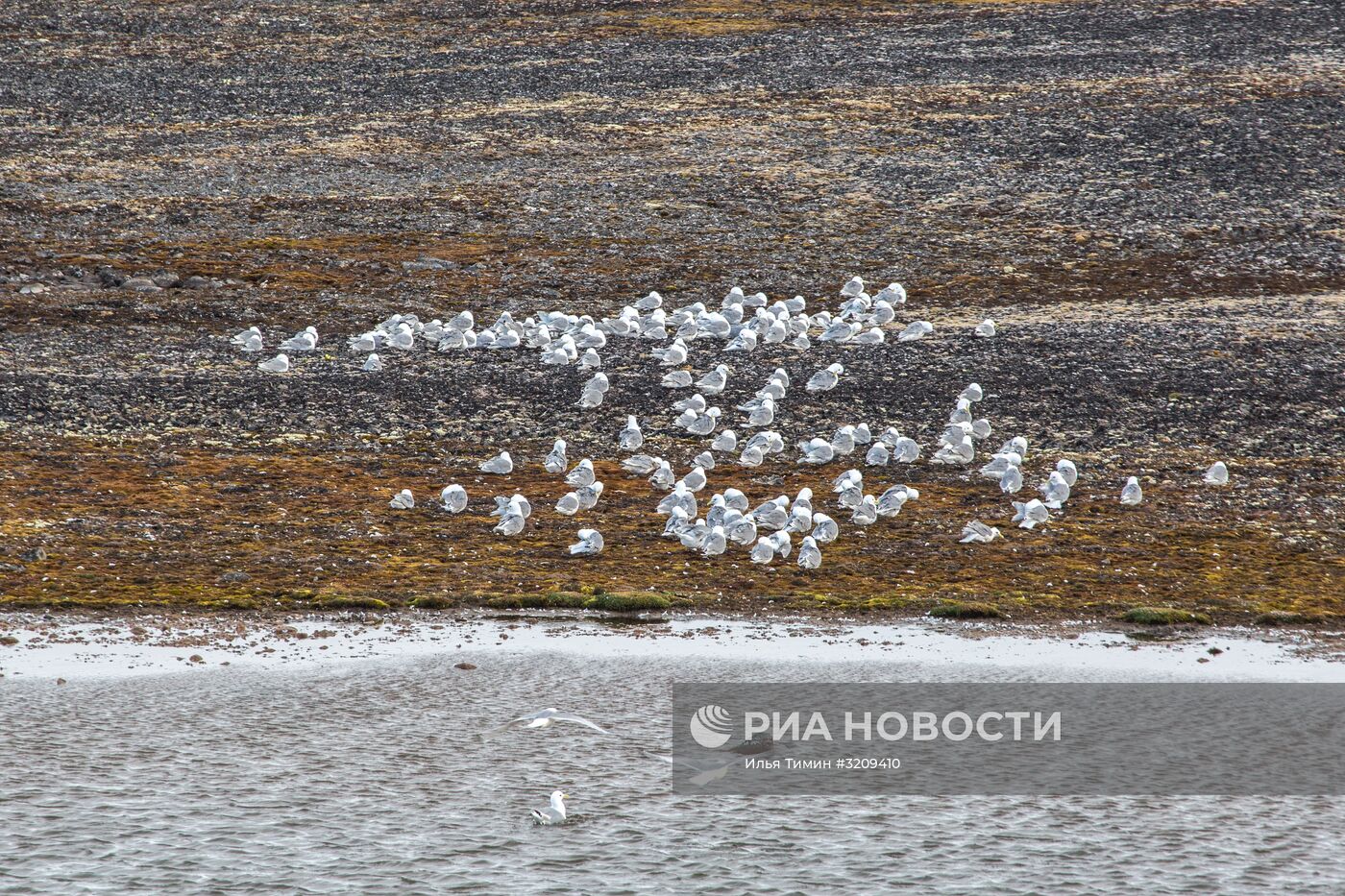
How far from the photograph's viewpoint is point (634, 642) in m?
15.1

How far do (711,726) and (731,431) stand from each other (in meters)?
9.67

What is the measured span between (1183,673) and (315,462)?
1216 cm

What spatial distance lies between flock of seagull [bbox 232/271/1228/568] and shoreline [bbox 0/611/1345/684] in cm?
228

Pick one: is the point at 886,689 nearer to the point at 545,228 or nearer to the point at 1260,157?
the point at 545,228

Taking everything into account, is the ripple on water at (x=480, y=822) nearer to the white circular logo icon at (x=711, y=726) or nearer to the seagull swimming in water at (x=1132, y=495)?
the white circular logo icon at (x=711, y=726)

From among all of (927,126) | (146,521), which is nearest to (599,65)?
(927,126)

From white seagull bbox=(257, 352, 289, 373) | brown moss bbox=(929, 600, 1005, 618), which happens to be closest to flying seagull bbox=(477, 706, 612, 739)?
brown moss bbox=(929, 600, 1005, 618)

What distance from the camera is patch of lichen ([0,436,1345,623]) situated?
1659 centimetres

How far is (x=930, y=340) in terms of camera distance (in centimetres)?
2653

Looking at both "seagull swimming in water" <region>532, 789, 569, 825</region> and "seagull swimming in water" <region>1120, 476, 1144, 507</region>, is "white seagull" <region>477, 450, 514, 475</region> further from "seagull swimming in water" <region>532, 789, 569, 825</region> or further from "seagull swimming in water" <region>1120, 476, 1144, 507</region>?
"seagull swimming in water" <region>532, 789, 569, 825</region>

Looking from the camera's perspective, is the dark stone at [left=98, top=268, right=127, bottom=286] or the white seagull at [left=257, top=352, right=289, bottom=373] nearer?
the white seagull at [left=257, top=352, right=289, bottom=373]

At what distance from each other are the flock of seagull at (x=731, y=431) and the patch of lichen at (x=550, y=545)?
0.79 ft

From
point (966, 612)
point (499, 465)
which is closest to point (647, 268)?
point (499, 465)

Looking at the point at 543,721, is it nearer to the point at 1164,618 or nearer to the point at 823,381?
the point at 1164,618
